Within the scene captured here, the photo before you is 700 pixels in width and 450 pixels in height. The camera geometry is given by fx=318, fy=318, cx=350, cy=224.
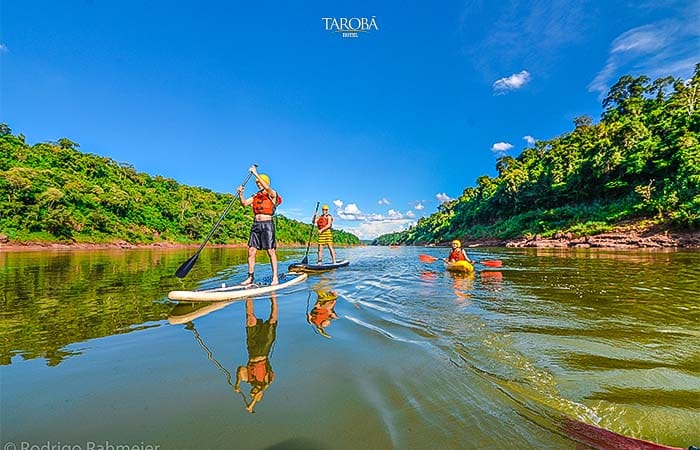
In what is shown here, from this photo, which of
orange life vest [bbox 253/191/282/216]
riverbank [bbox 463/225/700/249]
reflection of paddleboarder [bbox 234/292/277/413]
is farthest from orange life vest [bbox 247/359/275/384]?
riverbank [bbox 463/225/700/249]

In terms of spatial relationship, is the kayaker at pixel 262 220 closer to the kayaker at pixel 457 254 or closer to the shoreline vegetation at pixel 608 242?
the kayaker at pixel 457 254

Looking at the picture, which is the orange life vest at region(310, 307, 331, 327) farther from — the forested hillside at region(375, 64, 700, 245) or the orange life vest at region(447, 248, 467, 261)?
the forested hillside at region(375, 64, 700, 245)

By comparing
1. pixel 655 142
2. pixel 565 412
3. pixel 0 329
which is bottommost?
pixel 565 412

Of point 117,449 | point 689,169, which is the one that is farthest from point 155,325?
point 689,169

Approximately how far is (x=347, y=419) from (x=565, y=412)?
172 cm

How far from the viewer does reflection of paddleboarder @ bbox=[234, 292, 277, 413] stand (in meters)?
2.87

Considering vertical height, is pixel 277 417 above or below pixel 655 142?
below

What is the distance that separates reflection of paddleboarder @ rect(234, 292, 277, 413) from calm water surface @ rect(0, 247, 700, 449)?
7 centimetres

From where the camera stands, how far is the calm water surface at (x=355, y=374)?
Result: 222 centimetres

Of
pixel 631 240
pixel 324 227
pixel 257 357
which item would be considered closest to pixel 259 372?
pixel 257 357

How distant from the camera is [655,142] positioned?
4550 cm

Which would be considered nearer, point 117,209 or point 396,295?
point 396,295

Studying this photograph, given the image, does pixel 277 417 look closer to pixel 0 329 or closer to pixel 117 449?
pixel 117 449

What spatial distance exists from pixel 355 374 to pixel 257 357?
1.20 metres
